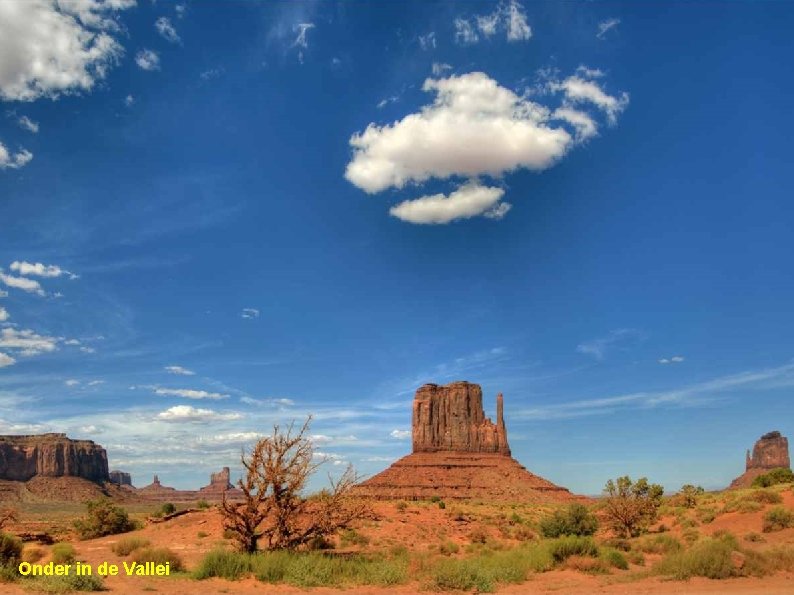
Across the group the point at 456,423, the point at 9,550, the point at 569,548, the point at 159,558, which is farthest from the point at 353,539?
the point at 456,423

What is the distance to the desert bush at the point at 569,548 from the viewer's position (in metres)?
23.6

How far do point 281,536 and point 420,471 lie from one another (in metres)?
92.7

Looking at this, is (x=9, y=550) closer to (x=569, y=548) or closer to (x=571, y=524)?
(x=569, y=548)

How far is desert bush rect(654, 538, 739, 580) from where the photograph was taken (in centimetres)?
1970

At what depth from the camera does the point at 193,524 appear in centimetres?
3534

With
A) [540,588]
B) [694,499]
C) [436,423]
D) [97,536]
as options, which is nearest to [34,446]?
[436,423]

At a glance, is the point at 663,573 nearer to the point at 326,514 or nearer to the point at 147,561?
the point at 326,514

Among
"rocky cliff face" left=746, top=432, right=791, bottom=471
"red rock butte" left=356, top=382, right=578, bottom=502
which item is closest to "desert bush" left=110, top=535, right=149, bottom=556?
"red rock butte" left=356, top=382, right=578, bottom=502

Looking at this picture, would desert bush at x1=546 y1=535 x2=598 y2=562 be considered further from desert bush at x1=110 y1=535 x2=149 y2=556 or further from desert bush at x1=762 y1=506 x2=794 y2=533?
desert bush at x1=110 y1=535 x2=149 y2=556

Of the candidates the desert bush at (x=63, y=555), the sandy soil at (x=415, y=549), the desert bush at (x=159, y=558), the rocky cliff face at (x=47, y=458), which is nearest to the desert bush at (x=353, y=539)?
the sandy soil at (x=415, y=549)

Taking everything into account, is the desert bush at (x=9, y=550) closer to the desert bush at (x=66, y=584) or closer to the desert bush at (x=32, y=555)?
the desert bush at (x=32, y=555)

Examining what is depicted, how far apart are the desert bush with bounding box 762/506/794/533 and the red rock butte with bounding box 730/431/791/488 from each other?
5992 inches

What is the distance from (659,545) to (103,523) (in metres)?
31.3

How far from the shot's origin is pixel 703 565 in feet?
65.7
